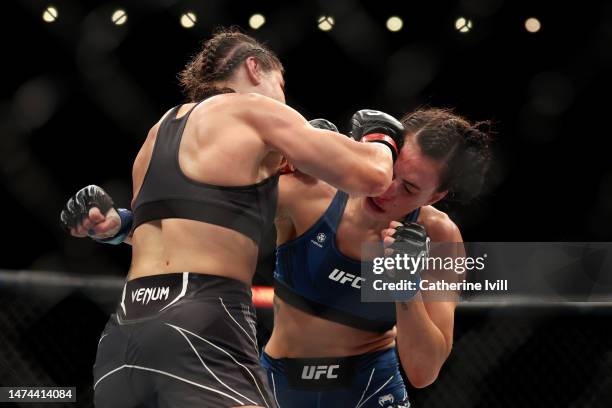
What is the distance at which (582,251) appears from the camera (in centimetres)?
276

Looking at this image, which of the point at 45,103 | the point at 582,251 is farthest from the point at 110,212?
the point at 45,103

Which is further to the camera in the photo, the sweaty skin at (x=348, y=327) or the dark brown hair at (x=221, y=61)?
the sweaty skin at (x=348, y=327)

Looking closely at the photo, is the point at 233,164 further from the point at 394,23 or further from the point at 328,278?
the point at 394,23

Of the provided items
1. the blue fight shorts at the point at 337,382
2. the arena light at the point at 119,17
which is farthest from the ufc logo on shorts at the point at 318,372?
the arena light at the point at 119,17

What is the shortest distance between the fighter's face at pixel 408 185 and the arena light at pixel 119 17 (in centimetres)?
171

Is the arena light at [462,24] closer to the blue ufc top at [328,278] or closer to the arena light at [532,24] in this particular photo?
the arena light at [532,24]

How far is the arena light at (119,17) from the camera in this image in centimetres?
324

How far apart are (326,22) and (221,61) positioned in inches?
53.7

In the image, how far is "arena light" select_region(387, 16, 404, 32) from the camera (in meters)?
3.51

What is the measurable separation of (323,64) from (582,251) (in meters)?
1.58

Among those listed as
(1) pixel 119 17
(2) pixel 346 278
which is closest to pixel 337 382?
(2) pixel 346 278

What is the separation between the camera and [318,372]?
6.87ft

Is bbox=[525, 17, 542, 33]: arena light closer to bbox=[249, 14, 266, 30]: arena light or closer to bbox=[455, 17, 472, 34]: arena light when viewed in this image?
bbox=[455, 17, 472, 34]: arena light

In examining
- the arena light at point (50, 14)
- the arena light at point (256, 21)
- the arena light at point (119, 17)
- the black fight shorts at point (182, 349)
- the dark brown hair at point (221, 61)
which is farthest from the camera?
the arena light at point (256, 21)
